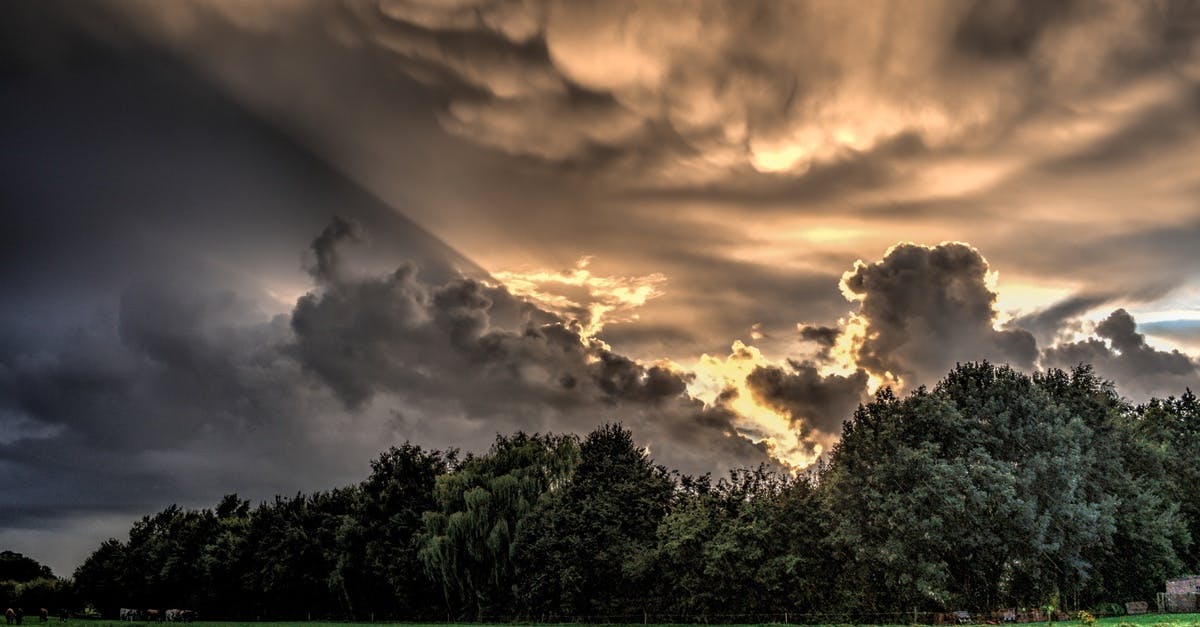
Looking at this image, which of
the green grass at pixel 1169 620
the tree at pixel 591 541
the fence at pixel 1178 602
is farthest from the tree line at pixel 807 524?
the green grass at pixel 1169 620

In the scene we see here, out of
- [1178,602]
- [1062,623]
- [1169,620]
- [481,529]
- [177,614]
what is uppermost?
[481,529]

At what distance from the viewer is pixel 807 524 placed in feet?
212

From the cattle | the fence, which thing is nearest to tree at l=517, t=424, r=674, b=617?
the fence

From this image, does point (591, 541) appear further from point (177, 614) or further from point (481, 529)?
point (177, 614)

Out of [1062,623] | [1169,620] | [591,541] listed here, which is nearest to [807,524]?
[591,541]

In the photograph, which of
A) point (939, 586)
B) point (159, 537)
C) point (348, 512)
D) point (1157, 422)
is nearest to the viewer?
point (939, 586)

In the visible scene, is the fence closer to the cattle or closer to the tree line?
the tree line

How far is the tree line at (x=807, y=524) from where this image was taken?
179 feet

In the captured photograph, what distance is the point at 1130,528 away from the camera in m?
60.7

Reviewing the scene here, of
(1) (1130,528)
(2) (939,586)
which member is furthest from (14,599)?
(1) (1130,528)

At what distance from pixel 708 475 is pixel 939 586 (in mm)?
28581

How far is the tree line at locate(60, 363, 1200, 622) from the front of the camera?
179ft

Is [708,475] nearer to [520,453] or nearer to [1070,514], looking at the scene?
[520,453]

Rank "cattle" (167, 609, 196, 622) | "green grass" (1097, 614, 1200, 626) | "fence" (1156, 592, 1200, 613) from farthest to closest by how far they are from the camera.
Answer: "cattle" (167, 609, 196, 622) < "fence" (1156, 592, 1200, 613) < "green grass" (1097, 614, 1200, 626)
